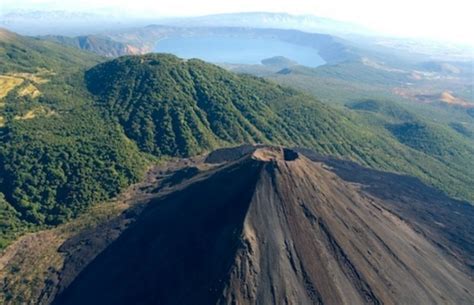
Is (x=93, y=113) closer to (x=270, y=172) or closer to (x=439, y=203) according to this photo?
(x=270, y=172)

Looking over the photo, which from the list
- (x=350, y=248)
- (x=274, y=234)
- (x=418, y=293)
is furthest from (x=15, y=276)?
(x=418, y=293)

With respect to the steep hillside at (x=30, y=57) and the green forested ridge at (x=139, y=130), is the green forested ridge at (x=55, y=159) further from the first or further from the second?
the steep hillside at (x=30, y=57)

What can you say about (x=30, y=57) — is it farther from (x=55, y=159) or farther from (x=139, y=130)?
(x=55, y=159)

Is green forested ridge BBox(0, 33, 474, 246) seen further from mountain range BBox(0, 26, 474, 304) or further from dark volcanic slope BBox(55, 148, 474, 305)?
dark volcanic slope BBox(55, 148, 474, 305)

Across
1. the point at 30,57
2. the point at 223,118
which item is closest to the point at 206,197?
the point at 223,118

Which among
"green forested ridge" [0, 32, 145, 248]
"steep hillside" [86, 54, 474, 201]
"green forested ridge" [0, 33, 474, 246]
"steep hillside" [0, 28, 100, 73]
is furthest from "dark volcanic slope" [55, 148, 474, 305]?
"steep hillside" [0, 28, 100, 73]
